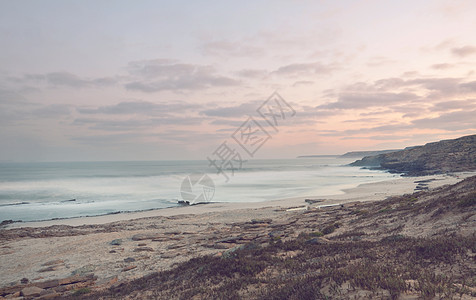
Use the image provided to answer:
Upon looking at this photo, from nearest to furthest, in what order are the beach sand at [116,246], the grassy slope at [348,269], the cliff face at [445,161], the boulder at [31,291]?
the grassy slope at [348,269] < the boulder at [31,291] < the beach sand at [116,246] < the cliff face at [445,161]

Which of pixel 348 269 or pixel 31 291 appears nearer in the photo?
pixel 348 269

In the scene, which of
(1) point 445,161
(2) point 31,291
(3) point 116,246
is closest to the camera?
(2) point 31,291

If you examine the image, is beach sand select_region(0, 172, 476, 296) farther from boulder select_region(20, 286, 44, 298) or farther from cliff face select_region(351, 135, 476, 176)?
cliff face select_region(351, 135, 476, 176)

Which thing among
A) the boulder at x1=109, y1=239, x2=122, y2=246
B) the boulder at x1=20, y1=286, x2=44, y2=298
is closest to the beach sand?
the boulder at x1=109, y1=239, x2=122, y2=246

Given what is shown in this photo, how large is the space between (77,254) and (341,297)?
18.1 meters

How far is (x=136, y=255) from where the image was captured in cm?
1722

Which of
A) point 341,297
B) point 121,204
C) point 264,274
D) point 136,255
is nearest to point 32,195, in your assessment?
point 121,204

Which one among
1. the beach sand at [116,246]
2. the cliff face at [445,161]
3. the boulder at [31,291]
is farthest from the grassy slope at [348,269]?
the cliff face at [445,161]

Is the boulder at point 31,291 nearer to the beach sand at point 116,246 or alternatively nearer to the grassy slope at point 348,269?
the beach sand at point 116,246

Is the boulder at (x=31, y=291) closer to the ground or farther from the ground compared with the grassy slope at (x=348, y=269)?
closer to the ground

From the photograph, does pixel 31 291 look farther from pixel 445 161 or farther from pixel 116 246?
pixel 445 161

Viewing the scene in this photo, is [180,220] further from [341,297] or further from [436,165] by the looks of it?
[436,165]

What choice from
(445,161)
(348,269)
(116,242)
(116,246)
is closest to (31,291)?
(116,246)

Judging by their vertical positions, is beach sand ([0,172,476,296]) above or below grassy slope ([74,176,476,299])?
below
